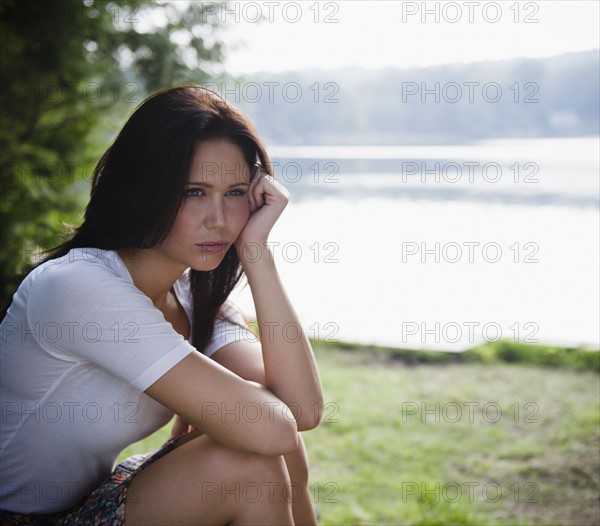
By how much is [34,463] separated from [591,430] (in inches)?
108

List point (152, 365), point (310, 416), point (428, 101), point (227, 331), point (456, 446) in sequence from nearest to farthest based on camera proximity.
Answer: point (152, 365) < point (310, 416) < point (227, 331) < point (456, 446) < point (428, 101)

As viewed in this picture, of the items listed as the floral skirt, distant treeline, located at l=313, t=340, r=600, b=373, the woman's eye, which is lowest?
distant treeline, located at l=313, t=340, r=600, b=373

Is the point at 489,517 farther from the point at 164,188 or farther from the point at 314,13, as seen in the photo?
the point at 314,13

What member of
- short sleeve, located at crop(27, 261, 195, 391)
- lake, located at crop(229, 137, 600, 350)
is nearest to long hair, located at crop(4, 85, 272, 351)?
short sleeve, located at crop(27, 261, 195, 391)

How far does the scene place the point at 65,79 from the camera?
5.18 metres

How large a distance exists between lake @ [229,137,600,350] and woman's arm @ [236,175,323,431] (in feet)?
5.48

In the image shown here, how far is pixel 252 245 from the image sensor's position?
81.3 inches

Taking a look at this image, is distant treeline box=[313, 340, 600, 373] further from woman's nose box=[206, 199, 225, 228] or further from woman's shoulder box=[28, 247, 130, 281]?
woman's shoulder box=[28, 247, 130, 281]

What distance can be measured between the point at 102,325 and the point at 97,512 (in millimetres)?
491

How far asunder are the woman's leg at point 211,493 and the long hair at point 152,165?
2.07 feet

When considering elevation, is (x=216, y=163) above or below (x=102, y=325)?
above

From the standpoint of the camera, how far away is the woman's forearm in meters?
1.95

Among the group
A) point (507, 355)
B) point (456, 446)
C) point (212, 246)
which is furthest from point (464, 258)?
point (212, 246)

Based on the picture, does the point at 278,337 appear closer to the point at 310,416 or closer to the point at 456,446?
Result: the point at 310,416
